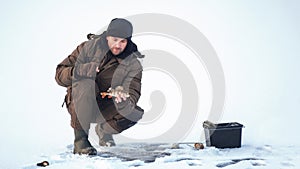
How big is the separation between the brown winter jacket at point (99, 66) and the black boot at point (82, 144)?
251 millimetres

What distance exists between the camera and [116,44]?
3.09 metres

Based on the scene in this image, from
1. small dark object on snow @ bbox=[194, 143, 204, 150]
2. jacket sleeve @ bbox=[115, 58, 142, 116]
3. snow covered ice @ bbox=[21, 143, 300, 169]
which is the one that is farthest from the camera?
small dark object on snow @ bbox=[194, 143, 204, 150]

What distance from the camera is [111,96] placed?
3109mm

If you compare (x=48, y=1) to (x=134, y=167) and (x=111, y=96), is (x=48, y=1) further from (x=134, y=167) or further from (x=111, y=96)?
(x=134, y=167)

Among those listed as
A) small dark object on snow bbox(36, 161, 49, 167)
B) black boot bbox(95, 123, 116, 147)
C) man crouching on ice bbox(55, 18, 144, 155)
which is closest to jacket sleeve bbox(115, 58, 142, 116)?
man crouching on ice bbox(55, 18, 144, 155)

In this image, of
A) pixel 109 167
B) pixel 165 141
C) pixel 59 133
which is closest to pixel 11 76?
pixel 59 133

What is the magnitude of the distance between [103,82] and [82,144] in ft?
1.52

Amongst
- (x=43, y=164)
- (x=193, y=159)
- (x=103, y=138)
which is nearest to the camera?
(x=43, y=164)

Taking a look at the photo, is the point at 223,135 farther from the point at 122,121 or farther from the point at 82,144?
the point at 82,144

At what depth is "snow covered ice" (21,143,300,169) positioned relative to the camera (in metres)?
2.81

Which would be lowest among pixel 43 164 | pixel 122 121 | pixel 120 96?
pixel 43 164

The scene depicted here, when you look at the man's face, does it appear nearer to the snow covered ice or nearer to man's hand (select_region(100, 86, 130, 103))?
man's hand (select_region(100, 86, 130, 103))

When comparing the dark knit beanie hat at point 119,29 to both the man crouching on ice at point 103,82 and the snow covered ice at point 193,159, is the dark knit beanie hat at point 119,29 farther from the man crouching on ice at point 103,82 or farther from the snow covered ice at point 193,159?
the snow covered ice at point 193,159

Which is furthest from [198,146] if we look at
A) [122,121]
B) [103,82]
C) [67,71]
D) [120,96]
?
[67,71]
